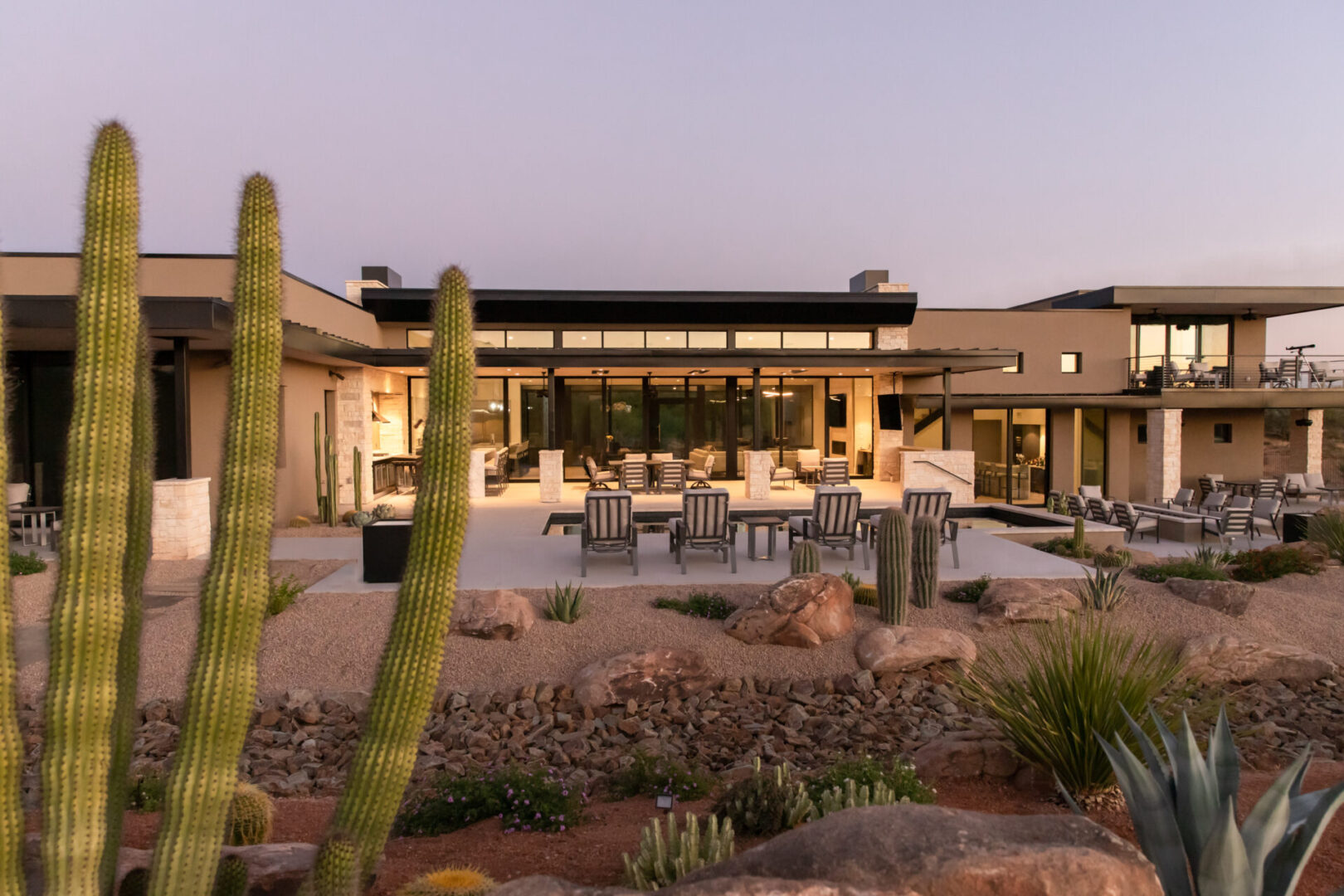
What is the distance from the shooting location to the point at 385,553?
8.84 m

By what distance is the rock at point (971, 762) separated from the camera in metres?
4.45

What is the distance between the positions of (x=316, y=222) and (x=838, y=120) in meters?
39.4

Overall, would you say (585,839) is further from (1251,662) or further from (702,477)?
(702,477)

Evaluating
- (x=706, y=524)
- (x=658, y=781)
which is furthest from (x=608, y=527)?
(x=658, y=781)

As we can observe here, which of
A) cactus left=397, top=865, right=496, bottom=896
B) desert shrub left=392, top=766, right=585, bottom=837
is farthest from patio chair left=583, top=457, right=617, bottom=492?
cactus left=397, top=865, right=496, bottom=896

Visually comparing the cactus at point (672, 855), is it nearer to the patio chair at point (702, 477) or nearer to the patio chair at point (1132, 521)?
the patio chair at point (1132, 521)

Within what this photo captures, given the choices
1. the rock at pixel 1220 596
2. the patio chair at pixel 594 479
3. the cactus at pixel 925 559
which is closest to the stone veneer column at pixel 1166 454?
the rock at pixel 1220 596

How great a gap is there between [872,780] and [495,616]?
13.9 ft

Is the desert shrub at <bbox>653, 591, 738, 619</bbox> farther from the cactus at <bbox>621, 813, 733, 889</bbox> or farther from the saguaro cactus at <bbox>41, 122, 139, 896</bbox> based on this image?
the saguaro cactus at <bbox>41, 122, 139, 896</bbox>

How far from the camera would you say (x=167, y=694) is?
649 cm

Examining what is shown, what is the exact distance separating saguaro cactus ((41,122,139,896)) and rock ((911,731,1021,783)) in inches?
154

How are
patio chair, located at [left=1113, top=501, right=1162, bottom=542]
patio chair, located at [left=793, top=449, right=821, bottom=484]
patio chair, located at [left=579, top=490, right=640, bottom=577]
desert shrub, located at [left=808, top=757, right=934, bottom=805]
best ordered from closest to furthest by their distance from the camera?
1. desert shrub, located at [left=808, top=757, right=934, bottom=805]
2. patio chair, located at [left=579, top=490, right=640, bottom=577]
3. patio chair, located at [left=1113, top=501, right=1162, bottom=542]
4. patio chair, located at [left=793, top=449, right=821, bottom=484]

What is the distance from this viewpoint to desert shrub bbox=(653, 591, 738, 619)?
7934 millimetres

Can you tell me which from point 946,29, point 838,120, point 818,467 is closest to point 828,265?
point 838,120
